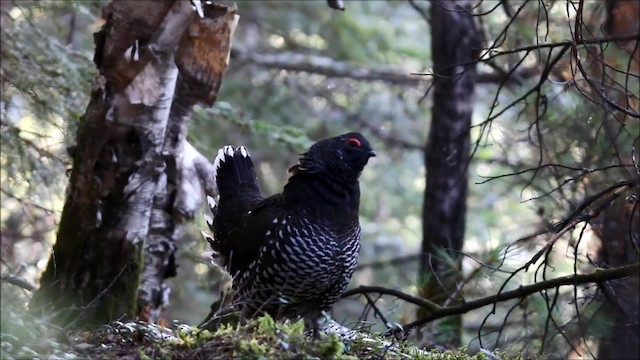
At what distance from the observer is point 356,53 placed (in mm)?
14477

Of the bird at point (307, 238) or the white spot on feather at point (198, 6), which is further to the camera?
the white spot on feather at point (198, 6)

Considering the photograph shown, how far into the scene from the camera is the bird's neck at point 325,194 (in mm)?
5312

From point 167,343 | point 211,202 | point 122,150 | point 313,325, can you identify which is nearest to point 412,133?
point 211,202

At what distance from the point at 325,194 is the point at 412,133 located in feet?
37.6

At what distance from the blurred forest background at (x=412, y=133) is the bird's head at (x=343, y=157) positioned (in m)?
0.68

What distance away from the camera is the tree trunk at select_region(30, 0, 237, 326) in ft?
17.6

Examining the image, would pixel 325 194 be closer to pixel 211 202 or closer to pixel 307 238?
pixel 307 238

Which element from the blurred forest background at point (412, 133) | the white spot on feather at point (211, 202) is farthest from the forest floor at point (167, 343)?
the white spot on feather at point (211, 202)

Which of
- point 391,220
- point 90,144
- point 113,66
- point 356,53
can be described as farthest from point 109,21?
point 391,220

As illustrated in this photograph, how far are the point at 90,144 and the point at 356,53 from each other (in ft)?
31.4

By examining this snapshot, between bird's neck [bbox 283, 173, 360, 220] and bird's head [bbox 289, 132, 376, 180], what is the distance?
5cm

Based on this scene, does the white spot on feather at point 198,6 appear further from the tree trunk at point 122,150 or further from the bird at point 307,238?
the bird at point 307,238

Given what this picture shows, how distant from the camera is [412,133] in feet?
54.5

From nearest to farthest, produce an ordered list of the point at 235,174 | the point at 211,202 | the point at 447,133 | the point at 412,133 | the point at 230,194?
1. the point at 230,194
2. the point at 235,174
3. the point at 211,202
4. the point at 447,133
5. the point at 412,133
